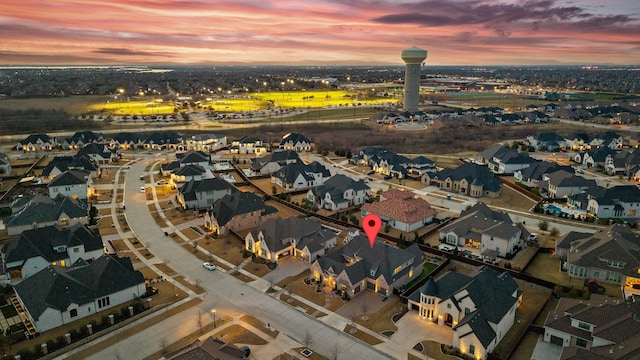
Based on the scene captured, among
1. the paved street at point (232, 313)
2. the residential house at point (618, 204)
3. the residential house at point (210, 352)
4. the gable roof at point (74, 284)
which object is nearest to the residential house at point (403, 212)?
the paved street at point (232, 313)

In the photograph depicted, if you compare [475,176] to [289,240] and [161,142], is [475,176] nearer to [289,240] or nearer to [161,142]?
[289,240]

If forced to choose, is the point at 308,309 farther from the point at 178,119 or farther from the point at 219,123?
the point at 178,119

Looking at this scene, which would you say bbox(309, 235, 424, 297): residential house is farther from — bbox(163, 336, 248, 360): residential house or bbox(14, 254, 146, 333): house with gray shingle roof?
bbox(14, 254, 146, 333): house with gray shingle roof

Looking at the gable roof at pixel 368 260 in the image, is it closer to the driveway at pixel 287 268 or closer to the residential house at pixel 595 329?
the driveway at pixel 287 268

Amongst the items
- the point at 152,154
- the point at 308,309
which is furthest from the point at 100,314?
the point at 152,154

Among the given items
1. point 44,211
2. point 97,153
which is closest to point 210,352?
point 44,211

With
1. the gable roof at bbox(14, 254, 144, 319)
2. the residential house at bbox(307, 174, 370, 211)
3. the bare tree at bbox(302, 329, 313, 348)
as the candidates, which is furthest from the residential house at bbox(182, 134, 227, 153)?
the bare tree at bbox(302, 329, 313, 348)
